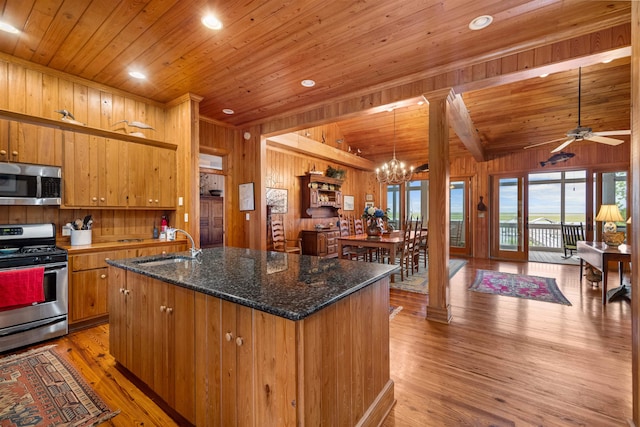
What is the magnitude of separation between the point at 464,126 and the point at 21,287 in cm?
605

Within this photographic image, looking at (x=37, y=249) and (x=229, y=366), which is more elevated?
(x=37, y=249)

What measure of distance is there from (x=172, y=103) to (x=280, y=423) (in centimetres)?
416

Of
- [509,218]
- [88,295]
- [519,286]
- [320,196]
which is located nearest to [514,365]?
[519,286]

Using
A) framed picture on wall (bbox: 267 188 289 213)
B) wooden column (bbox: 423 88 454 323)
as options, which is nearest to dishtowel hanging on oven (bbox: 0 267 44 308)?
framed picture on wall (bbox: 267 188 289 213)

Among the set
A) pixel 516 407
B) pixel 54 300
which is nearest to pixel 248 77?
pixel 54 300

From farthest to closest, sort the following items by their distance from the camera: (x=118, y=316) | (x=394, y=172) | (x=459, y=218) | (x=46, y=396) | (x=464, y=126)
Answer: (x=459, y=218) < (x=394, y=172) < (x=464, y=126) < (x=118, y=316) < (x=46, y=396)

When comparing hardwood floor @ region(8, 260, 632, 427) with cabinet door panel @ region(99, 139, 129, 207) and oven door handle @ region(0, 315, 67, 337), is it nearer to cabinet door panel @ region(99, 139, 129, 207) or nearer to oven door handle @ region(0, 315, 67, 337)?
oven door handle @ region(0, 315, 67, 337)

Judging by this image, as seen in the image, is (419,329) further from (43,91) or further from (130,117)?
(43,91)

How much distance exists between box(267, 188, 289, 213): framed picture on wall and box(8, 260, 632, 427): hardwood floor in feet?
11.5

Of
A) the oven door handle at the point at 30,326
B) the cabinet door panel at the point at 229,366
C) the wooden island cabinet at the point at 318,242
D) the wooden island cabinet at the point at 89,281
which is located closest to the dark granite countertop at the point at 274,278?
the cabinet door panel at the point at 229,366

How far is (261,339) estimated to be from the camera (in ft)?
3.87

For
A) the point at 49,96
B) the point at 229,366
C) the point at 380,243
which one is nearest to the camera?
the point at 229,366

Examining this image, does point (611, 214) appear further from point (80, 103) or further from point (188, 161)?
point (80, 103)

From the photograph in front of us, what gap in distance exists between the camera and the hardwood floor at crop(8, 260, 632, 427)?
169 cm
